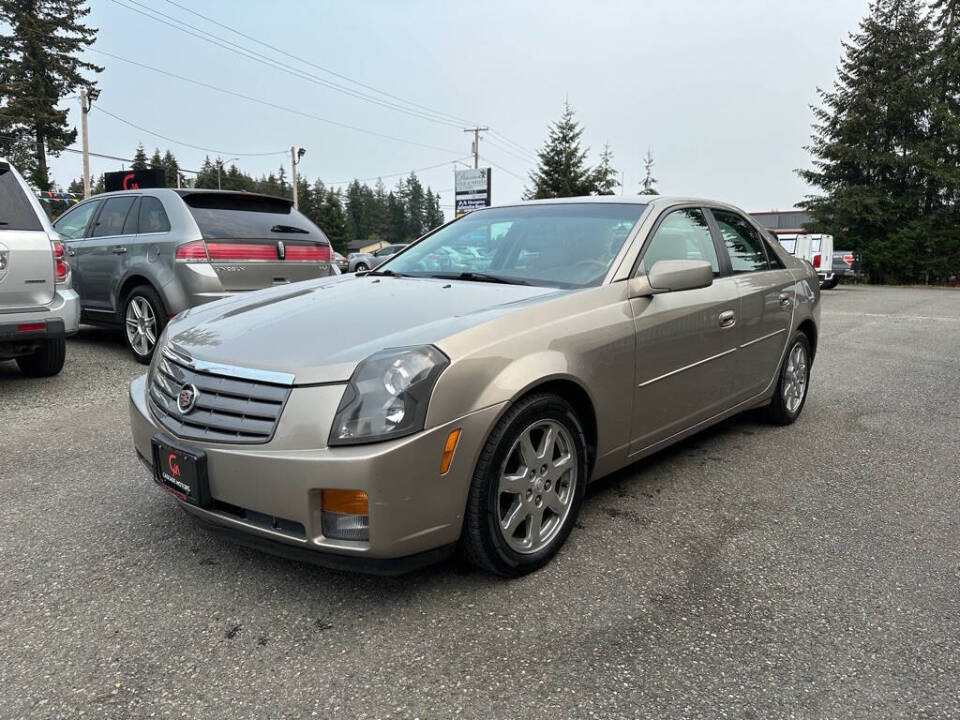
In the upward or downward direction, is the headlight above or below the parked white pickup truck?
below

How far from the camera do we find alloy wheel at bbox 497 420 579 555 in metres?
2.64

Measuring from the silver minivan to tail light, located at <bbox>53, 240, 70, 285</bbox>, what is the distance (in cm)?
97

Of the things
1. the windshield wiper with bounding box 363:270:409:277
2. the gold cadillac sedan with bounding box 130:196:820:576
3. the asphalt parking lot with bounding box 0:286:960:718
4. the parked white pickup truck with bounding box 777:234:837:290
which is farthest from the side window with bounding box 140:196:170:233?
the parked white pickup truck with bounding box 777:234:837:290

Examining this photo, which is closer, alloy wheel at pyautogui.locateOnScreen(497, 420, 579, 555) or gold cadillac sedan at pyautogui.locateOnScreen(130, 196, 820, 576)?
gold cadillac sedan at pyautogui.locateOnScreen(130, 196, 820, 576)

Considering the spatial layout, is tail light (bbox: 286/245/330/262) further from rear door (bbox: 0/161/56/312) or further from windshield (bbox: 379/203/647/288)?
windshield (bbox: 379/203/647/288)

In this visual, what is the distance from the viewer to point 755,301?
13.8 ft

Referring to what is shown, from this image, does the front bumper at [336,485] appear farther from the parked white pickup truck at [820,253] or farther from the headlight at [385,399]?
the parked white pickup truck at [820,253]

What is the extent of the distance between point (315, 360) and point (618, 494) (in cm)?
185

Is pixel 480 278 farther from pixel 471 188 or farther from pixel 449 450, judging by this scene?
pixel 471 188

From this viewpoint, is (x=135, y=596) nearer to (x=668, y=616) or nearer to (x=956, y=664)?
(x=668, y=616)

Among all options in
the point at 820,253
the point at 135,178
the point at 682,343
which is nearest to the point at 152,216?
the point at 682,343

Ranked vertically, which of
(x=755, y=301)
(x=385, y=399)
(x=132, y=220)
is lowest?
(x=385, y=399)

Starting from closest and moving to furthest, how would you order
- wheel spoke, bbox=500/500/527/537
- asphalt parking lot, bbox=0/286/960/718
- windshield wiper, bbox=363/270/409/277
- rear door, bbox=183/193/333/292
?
asphalt parking lot, bbox=0/286/960/718 → wheel spoke, bbox=500/500/527/537 → windshield wiper, bbox=363/270/409/277 → rear door, bbox=183/193/333/292

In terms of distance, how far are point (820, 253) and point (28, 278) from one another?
2237 cm
